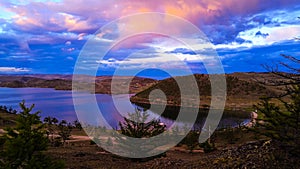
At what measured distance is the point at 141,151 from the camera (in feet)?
56.9

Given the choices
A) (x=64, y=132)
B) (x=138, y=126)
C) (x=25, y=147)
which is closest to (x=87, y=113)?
(x=64, y=132)

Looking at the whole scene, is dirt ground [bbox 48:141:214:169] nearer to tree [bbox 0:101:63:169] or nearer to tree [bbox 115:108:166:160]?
tree [bbox 115:108:166:160]

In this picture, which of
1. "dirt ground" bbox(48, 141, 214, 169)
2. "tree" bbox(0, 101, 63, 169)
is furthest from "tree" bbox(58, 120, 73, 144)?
"tree" bbox(0, 101, 63, 169)

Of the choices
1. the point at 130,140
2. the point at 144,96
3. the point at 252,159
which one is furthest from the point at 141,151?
the point at 144,96

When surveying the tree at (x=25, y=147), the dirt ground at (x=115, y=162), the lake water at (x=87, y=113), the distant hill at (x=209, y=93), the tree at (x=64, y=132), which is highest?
the distant hill at (x=209, y=93)

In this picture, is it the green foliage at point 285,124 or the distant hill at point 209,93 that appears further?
the distant hill at point 209,93

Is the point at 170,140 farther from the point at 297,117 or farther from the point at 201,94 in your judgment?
the point at 201,94

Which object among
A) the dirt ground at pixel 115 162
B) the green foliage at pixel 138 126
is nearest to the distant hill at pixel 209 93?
the green foliage at pixel 138 126

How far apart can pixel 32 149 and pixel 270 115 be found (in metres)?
8.17

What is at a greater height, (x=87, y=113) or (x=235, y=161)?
(x=87, y=113)

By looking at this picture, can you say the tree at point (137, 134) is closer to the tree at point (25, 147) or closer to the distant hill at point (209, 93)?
the tree at point (25, 147)

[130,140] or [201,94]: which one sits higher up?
[201,94]

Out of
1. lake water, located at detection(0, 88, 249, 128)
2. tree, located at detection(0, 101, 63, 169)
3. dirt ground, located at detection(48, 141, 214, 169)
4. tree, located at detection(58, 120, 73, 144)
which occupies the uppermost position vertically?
lake water, located at detection(0, 88, 249, 128)

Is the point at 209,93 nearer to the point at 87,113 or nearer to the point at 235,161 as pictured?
the point at 87,113
